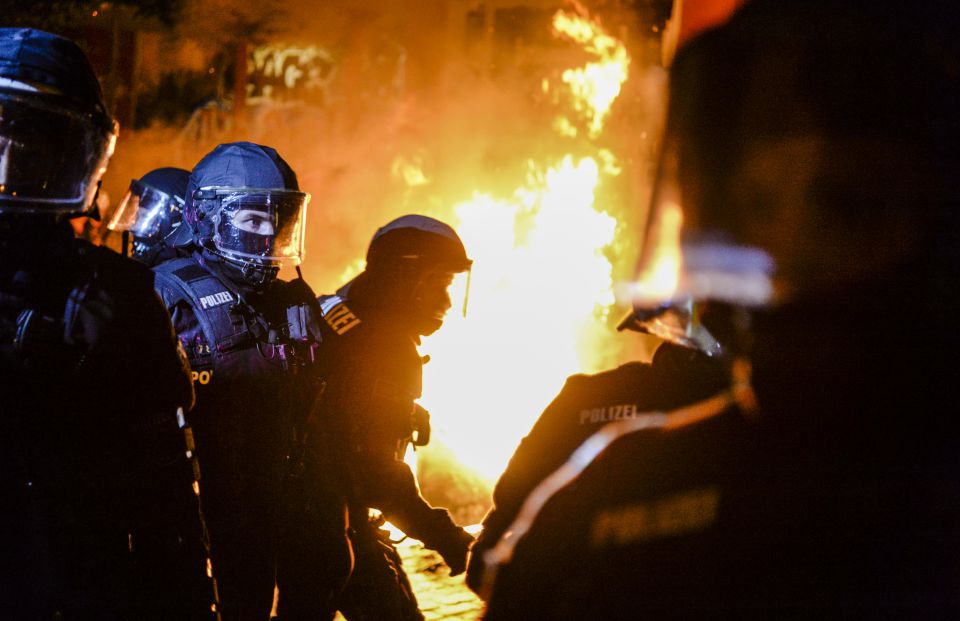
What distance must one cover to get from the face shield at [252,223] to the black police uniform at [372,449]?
0.42 metres

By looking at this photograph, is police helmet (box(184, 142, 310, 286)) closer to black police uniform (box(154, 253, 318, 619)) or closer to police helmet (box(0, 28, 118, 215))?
black police uniform (box(154, 253, 318, 619))

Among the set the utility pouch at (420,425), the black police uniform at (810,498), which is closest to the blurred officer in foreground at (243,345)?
the utility pouch at (420,425)

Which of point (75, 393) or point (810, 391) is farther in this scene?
point (75, 393)

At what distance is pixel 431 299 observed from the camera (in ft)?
13.9

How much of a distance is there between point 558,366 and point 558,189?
257 centimetres

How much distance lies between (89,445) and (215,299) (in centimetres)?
127

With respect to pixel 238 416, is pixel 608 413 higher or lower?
higher

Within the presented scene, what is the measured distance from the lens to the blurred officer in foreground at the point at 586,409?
1.66m

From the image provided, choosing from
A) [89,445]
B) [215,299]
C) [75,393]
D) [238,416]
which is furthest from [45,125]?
[238,416]

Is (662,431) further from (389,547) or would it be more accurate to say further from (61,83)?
(389,547)

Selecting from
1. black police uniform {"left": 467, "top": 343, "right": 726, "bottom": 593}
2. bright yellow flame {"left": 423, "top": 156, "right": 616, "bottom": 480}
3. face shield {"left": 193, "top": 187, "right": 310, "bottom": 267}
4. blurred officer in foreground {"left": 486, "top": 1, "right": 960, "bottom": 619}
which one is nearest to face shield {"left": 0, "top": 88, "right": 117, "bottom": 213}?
face shield {"left": 193, "top": 187, "right": 310, "bottom": 267}

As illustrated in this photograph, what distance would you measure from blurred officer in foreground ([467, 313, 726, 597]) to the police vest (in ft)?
5.82

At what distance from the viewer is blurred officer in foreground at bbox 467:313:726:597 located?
1.66m

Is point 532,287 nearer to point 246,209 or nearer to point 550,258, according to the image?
point 550,258
